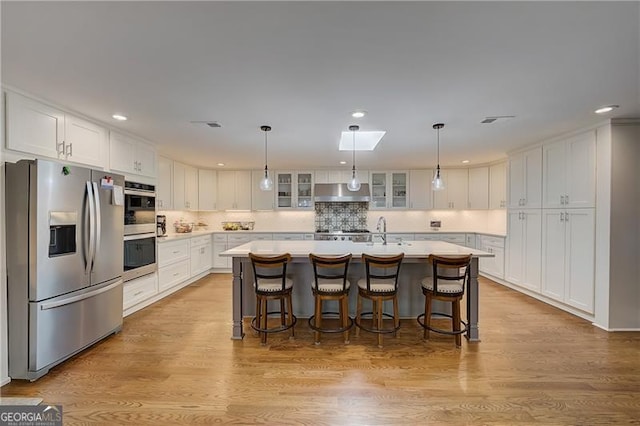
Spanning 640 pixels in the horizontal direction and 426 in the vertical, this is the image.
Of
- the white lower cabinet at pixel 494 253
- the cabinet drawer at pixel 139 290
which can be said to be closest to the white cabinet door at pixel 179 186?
the cabinet drawer at pixel 139 290

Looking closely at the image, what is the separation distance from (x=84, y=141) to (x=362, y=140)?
3.33 metres

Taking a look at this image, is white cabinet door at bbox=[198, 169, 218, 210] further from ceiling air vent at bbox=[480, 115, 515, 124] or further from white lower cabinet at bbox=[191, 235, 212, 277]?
ceiling air vent at bbox=[480, 115, 515, 124]

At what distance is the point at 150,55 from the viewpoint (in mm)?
1808

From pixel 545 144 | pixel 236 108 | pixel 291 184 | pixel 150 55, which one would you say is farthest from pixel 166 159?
pixel 545 144

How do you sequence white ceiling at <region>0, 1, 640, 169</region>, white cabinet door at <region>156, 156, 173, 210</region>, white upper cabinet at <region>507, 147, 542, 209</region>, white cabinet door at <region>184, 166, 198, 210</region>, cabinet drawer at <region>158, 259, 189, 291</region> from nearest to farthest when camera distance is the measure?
white ceiling at <region>0, 1, 640, 169</region> → white upper cabinet at <region>507, 147, 542, 209</region> → cabinet drawer at <region>158, 259, 189, 291</region> → white cabinet door at <region>156, 156, 173, 210</region> → white cabinet door at <region>184, 166, 198, 210</region>

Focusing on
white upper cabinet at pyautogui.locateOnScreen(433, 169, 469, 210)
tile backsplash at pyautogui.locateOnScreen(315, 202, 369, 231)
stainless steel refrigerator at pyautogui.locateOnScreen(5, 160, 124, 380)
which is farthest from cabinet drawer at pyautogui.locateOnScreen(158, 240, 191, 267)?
white upper cabinet at pyautogui.locateOnScreen(433, 169, 469, 210)

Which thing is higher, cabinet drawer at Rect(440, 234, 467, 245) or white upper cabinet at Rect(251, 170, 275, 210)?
white upper cabinet at Rect(251, 170, 275, 210)

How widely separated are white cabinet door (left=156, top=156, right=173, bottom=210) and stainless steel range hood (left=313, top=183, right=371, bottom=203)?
2764mm

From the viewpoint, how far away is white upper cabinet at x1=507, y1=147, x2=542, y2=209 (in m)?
4.09

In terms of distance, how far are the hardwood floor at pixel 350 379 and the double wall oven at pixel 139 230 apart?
2.47 feet

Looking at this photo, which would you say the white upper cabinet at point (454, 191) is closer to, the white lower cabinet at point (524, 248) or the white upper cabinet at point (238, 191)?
the white lower cabinet at point (524, 248)

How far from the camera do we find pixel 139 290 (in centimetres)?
375

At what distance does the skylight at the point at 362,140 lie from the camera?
3.84 m

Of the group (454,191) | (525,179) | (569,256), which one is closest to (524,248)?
(569,256)
